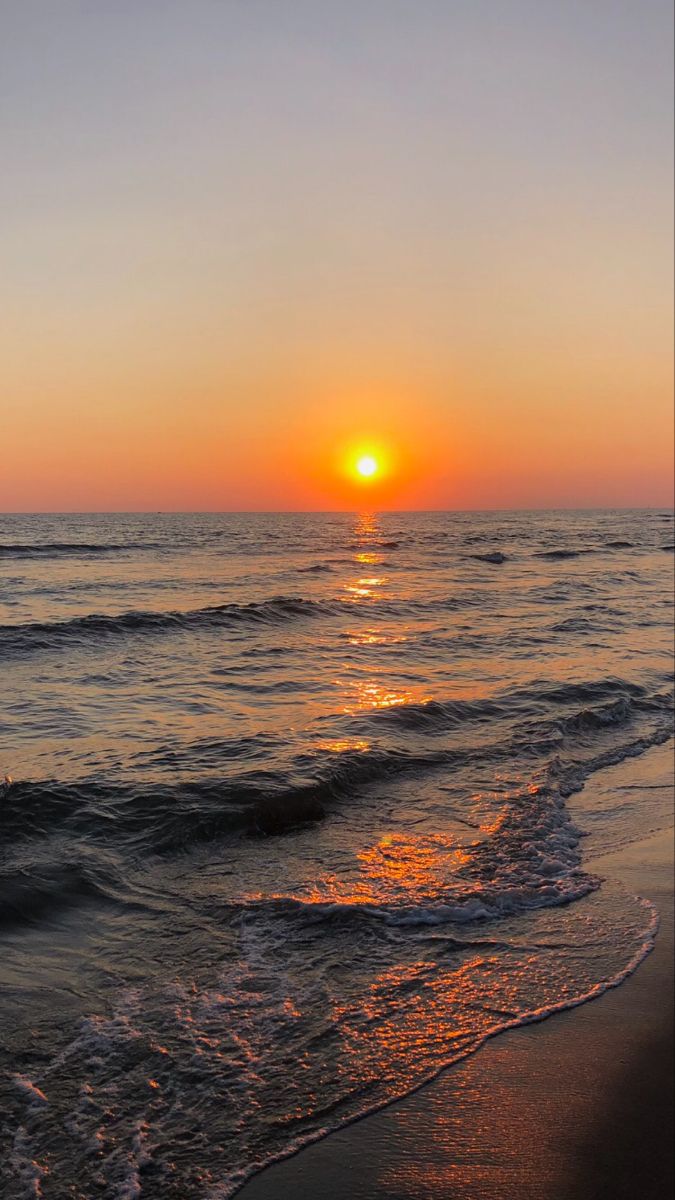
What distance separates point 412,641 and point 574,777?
385 inches

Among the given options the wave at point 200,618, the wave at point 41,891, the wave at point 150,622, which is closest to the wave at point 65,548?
the wave at point 200,618

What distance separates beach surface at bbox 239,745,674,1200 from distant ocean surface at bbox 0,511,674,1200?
0.17 metres

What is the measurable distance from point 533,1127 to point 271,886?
3228 millimetres

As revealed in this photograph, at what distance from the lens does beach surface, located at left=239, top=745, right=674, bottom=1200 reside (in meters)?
3.63

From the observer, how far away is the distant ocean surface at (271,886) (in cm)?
420

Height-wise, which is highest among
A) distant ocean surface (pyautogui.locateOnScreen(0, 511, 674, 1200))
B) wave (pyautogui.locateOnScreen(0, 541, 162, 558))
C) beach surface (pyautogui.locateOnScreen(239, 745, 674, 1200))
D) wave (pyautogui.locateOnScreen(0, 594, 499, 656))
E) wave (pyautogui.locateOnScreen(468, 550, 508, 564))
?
wave (pyautogui.locateOnScreen(0, 541, 162, 558))

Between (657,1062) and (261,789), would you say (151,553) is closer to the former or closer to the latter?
(261,789)

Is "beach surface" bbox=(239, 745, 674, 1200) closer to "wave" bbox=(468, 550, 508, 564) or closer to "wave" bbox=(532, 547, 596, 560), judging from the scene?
"wave" bbox=(468, 550, 508, 564)

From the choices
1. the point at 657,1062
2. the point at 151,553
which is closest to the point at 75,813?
the point at 657,1062

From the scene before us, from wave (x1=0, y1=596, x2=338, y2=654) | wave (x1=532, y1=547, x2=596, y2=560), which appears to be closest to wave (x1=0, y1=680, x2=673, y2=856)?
wave (x1=0, y1=596, x2=338, y2=654)

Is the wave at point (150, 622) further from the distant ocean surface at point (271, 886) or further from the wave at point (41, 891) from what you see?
the wave at point (41, 891)

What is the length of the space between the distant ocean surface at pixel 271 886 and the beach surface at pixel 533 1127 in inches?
6.6

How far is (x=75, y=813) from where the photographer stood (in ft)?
26.9

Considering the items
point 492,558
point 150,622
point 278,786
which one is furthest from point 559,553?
point 278,786
